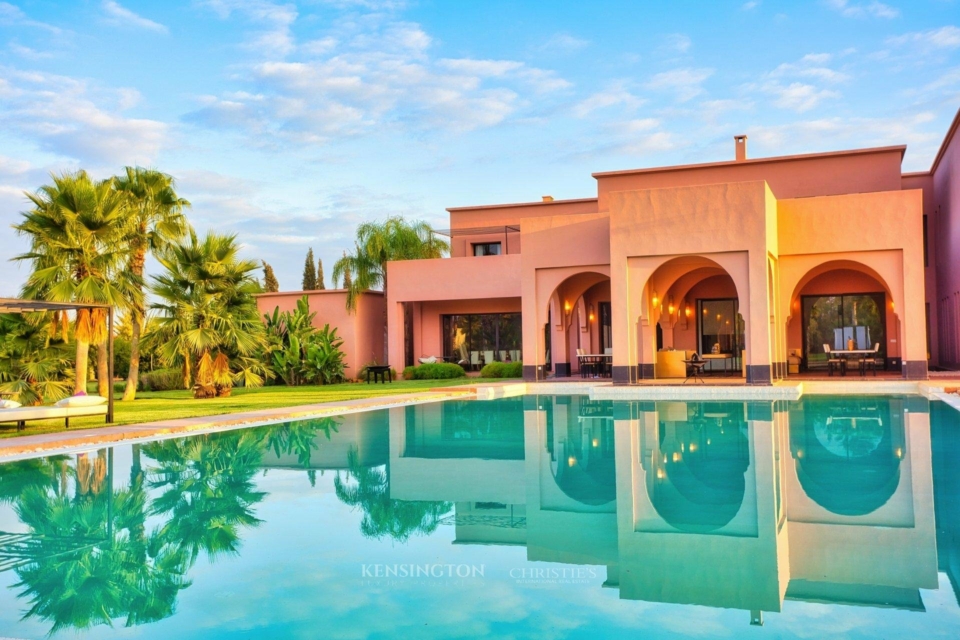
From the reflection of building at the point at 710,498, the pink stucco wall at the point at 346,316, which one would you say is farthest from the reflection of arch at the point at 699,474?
the pink stucco wall at the point at 346,316

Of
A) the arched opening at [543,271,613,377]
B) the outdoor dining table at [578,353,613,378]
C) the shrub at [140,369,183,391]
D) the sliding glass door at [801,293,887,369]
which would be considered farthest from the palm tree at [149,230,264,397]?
the sliding glass door at [801,293,887,369]

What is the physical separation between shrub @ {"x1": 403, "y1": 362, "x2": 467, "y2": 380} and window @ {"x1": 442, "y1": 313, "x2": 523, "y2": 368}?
1376 mm

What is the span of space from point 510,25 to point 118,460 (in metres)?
14.0

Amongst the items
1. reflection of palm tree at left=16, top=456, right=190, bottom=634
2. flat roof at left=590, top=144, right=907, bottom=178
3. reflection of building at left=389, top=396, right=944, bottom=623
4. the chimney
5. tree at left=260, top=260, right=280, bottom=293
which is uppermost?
the chimney

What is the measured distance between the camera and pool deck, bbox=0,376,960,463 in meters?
11.3

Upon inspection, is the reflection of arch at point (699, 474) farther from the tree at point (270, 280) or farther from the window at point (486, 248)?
the tree at point (270, 280)

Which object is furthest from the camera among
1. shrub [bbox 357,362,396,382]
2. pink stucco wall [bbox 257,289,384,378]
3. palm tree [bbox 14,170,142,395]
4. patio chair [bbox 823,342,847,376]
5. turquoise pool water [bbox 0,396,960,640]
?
pink stucco wall [bbox 257,289,384,378]

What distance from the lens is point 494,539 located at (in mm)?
5957

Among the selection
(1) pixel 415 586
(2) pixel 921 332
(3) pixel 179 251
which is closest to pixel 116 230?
(3) pixel 179 251

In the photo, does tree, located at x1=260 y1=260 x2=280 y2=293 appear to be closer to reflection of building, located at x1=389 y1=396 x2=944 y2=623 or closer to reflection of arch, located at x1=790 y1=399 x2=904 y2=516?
reflection of building, located at x1=389 y1=396 x2=944 y2=623

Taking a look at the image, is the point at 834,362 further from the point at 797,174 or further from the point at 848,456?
the point at 848,456

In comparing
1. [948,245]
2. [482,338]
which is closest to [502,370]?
[482,338]

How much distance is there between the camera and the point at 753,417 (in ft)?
43.9

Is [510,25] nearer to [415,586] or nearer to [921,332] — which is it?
[921,332]
